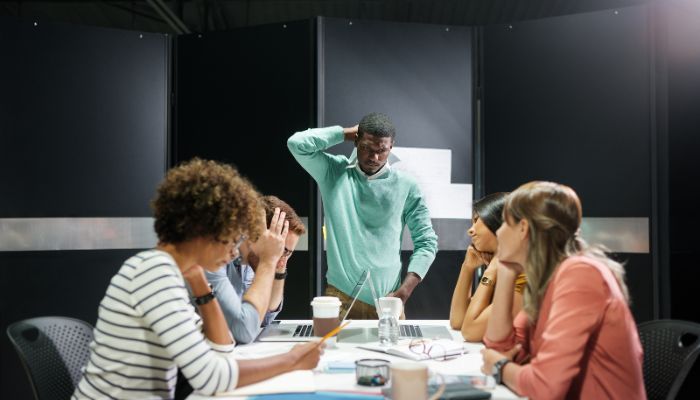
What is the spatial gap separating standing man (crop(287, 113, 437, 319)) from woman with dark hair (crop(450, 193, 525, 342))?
56 cm

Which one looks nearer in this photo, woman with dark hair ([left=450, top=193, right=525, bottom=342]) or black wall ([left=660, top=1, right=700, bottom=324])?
woman with dark hair ([left=450, top=193, right=525, bottom=342])

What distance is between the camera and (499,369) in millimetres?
1598

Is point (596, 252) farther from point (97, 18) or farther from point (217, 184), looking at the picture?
point (97, 18)

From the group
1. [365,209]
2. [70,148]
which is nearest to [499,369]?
[365,209]

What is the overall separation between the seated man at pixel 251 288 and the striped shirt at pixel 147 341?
550mm

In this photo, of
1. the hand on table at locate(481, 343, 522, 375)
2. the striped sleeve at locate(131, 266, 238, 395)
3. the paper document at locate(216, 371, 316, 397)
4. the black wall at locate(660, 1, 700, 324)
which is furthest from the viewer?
the black wall at locate(660, 1, 700, 324)

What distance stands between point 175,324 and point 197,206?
31cm

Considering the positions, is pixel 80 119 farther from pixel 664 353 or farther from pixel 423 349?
pixel 664 353

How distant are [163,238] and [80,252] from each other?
2419mm

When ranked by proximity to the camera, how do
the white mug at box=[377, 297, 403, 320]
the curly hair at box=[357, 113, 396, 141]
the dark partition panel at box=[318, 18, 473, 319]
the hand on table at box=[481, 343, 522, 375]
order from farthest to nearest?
1. the dark partition panel at box=[318, 18, 473, 319]
2. the curly hair at box=[357, 113, 396, 141]
3. the white mug at box=[377, 297, 403, 320]
4. the hand on table at box=[481, 343, 522, 375]

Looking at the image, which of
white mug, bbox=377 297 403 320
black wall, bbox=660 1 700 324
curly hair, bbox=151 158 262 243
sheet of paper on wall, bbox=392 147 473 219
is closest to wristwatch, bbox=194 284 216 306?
curly hair, bbox=151 158 262 243

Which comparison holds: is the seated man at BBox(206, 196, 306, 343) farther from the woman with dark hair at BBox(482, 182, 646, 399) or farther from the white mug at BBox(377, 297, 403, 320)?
the woman with dark hair at BBox(482, 182, 646, 399)

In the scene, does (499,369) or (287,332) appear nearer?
(499,369)

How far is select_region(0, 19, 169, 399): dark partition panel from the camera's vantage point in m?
3.51
